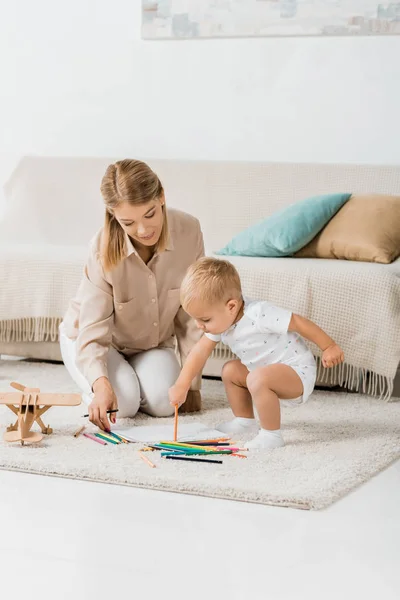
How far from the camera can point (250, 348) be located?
7.88 ft

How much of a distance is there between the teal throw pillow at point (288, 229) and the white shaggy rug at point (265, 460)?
65cm

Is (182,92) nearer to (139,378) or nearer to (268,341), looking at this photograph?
(139,378)

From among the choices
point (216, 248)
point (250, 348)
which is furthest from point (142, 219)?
point (216, 248)

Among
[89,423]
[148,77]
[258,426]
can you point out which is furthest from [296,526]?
[148,77]

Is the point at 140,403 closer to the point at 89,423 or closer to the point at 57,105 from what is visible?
the point at 89,423

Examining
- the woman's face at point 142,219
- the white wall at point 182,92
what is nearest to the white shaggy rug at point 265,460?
the woman's face at point 142,219

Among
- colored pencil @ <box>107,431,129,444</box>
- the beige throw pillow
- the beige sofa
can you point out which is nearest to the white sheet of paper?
colored pencil @ <box>107,431,129,444</box>

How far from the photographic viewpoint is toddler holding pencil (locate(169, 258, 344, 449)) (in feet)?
7.47

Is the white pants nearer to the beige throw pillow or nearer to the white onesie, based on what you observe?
the white onesie

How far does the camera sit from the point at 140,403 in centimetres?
263

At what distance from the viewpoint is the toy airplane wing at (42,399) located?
7.50ft

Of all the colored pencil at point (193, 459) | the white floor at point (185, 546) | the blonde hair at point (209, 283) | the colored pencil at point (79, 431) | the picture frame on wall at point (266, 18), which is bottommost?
the colored pencil at point (79, 431)

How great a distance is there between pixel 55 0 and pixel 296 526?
10.2ft

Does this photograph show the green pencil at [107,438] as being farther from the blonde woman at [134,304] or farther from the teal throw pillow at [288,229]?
the teal throw pillow at [288,229]
